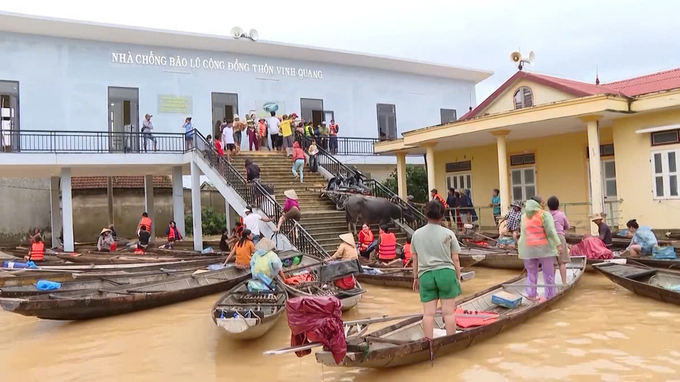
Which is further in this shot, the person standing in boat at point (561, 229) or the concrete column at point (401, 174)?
the concrete column at point (401, 174)

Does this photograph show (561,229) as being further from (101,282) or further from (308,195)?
(308,195)

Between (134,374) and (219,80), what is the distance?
17.9 m

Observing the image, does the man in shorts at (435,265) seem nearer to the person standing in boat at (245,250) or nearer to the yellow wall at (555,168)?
the person standing in boat at (245,250)

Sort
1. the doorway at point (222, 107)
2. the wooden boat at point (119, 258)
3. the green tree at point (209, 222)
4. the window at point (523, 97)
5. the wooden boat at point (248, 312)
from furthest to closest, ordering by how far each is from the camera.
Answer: the green tree at point (209, 222)
the doorway at point (222, 107)
the window at point (523, 97)
the wooden boat at point (119, 258)
the wooden boat at point (248, 312)

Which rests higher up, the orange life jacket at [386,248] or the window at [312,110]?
the window at [312,110]

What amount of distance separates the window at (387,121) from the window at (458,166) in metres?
5.49

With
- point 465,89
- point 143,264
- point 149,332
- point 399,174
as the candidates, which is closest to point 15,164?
point 143,264

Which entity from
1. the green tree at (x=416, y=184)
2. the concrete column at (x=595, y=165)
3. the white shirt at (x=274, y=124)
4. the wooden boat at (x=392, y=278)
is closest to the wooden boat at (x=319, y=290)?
the wooden boat at (x=392, y=278)

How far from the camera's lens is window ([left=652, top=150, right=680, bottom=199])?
14359 millimetres

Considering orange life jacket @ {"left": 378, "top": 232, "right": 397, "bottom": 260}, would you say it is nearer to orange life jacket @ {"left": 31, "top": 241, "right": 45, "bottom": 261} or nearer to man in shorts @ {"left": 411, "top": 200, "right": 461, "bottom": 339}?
man in shorts @ {"left": 411, "top": 200, "right": 461, "bottom": 339}

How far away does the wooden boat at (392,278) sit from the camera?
36.4 feet

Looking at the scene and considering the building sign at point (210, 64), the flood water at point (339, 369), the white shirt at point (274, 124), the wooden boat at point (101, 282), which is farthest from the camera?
the building sign at point (210, 64)

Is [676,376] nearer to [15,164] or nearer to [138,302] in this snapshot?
[138,302]

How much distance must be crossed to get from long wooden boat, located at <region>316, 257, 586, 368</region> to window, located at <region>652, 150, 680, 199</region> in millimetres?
7283
